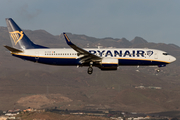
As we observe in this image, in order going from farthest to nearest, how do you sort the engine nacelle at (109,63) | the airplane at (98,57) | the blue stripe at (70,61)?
1. the blue stripe at (70,61)
2. the airplane at (98,57)
3. the engine nacelle at (109,63)

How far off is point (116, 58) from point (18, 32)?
2600cm

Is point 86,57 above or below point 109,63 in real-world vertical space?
above

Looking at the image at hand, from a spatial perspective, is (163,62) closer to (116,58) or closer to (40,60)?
(116,58)

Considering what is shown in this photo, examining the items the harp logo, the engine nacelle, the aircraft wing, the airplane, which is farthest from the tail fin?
the engine nacelle

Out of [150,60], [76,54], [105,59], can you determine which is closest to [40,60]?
[76,54]

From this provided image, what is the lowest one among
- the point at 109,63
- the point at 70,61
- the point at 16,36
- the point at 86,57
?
the point at 109,63

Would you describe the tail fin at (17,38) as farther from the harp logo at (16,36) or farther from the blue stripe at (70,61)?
the blue stripe at (70,61)

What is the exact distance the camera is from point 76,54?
6650cm

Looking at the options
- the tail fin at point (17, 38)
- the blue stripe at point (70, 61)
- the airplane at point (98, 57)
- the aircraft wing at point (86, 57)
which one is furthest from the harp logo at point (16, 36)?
the aircraft wing at point (86, 57)

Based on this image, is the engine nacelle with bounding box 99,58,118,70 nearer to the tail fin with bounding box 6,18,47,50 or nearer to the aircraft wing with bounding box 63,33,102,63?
the aircraft wing with bounding box 63,33,102,63

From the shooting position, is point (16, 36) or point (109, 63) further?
point (16, 36)

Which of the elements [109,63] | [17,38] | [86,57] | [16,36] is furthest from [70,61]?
[16,36]

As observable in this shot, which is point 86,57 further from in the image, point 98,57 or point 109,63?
point 109,63

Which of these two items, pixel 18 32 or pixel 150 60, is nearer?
pixel 150 60
